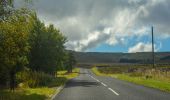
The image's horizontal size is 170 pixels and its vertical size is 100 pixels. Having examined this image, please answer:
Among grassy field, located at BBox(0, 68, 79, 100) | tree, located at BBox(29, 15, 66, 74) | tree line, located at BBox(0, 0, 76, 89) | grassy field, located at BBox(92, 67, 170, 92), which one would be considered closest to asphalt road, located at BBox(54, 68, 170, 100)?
grassy field, located at BBox(0, 68, 79, 100)

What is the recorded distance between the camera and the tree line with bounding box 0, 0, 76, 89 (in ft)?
70.9

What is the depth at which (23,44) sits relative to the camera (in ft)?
85.0

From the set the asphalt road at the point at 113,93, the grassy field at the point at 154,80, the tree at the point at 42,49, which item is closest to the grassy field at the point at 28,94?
the asphalt road at the point at 113,93

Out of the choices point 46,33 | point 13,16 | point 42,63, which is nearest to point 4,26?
point 13,16

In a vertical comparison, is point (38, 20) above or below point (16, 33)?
above

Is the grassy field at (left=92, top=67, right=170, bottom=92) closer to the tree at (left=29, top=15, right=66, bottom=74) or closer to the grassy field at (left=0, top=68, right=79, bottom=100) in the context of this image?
the grassy field at (left=0, top=68, right=79, bottom=100)

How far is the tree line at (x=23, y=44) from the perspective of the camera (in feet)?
70.9

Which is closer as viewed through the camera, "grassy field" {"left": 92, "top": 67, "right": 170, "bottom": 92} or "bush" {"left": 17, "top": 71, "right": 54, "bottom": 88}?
"grassy field" {"left": 92, "top": 67, "right": 170, "bottom": 92}

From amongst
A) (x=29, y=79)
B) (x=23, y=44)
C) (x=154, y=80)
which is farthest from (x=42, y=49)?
(x=23, y=44)

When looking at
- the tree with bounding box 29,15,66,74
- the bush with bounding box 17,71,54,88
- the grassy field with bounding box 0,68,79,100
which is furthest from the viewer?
the tree with bounding box 29,15,66,74

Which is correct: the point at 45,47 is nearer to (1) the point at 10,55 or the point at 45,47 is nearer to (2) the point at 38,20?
(2) the point at 38,20

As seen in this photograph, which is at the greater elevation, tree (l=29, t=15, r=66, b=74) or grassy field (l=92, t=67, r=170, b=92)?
tree (l=29, t=15, r=66, b=74)

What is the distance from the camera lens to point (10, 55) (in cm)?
2480

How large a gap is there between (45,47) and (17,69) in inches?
652
